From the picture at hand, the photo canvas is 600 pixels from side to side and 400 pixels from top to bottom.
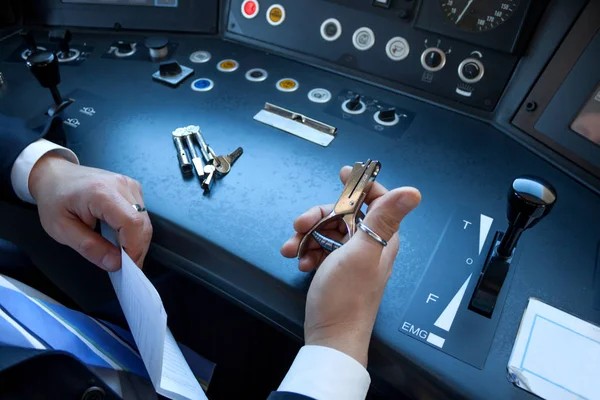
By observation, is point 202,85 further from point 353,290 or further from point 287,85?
point 353,290

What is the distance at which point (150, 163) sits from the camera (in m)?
0.77

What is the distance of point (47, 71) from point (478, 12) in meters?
0.84

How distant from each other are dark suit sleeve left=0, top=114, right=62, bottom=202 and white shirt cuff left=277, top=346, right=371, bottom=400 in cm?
60

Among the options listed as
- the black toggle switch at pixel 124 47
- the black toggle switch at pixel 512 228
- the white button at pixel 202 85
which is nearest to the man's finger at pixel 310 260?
the black toggle switch at pixel 512 228

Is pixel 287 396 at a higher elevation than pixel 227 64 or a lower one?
lower

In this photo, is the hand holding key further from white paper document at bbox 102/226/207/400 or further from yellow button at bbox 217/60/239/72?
yellow button at bbox 217/60/239/72

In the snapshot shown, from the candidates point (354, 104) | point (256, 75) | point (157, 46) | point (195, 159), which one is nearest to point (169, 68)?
point (157, 46)

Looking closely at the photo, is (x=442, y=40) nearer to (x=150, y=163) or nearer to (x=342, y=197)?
(x=342, y=197)

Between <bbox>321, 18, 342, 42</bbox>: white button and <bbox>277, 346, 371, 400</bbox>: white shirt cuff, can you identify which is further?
<bbox>321, 18, 342, 42</bbox>: white button

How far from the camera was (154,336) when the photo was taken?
524 mm

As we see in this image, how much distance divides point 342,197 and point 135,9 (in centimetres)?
80

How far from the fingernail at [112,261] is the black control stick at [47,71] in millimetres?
384

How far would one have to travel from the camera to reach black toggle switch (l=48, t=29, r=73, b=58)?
97cm

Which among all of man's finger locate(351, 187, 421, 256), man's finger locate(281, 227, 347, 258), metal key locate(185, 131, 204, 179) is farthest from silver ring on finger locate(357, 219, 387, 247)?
metal key locate(185, 131, 204, 179)
